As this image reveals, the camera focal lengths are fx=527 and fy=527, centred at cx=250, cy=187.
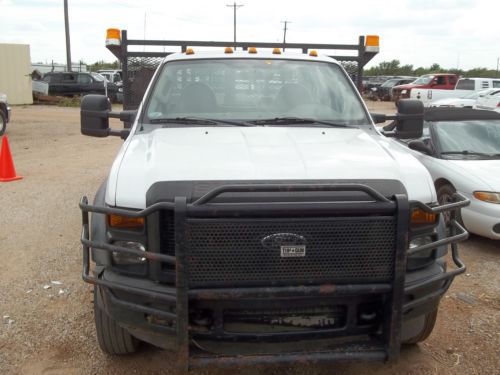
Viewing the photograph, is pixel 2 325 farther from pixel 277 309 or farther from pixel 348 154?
pixel 348 154

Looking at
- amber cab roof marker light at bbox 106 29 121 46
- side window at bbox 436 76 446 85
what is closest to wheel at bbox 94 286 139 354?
amber cab roof marker light at bbox 106 29 121 46

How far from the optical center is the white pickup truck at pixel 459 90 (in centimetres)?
2431

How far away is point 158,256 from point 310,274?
0.78 metres

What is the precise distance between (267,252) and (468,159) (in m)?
4.80

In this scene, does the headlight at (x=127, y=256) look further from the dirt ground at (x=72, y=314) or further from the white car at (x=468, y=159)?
the white car at (x=468, y=159)

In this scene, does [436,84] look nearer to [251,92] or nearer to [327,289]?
[251,92]

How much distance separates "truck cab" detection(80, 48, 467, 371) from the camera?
264cm

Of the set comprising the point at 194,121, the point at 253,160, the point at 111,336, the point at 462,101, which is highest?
the point at 194,121

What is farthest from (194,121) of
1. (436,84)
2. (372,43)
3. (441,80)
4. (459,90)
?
(441,80)

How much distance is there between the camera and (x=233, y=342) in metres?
2.78

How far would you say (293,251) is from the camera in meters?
2.67

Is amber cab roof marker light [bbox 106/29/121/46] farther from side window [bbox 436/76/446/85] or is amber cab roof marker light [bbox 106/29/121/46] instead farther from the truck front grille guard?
side window [bbox 436/76/446/85]

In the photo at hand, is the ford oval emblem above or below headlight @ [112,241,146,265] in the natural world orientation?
above

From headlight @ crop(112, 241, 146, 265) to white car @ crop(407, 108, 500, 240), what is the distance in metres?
4.37
